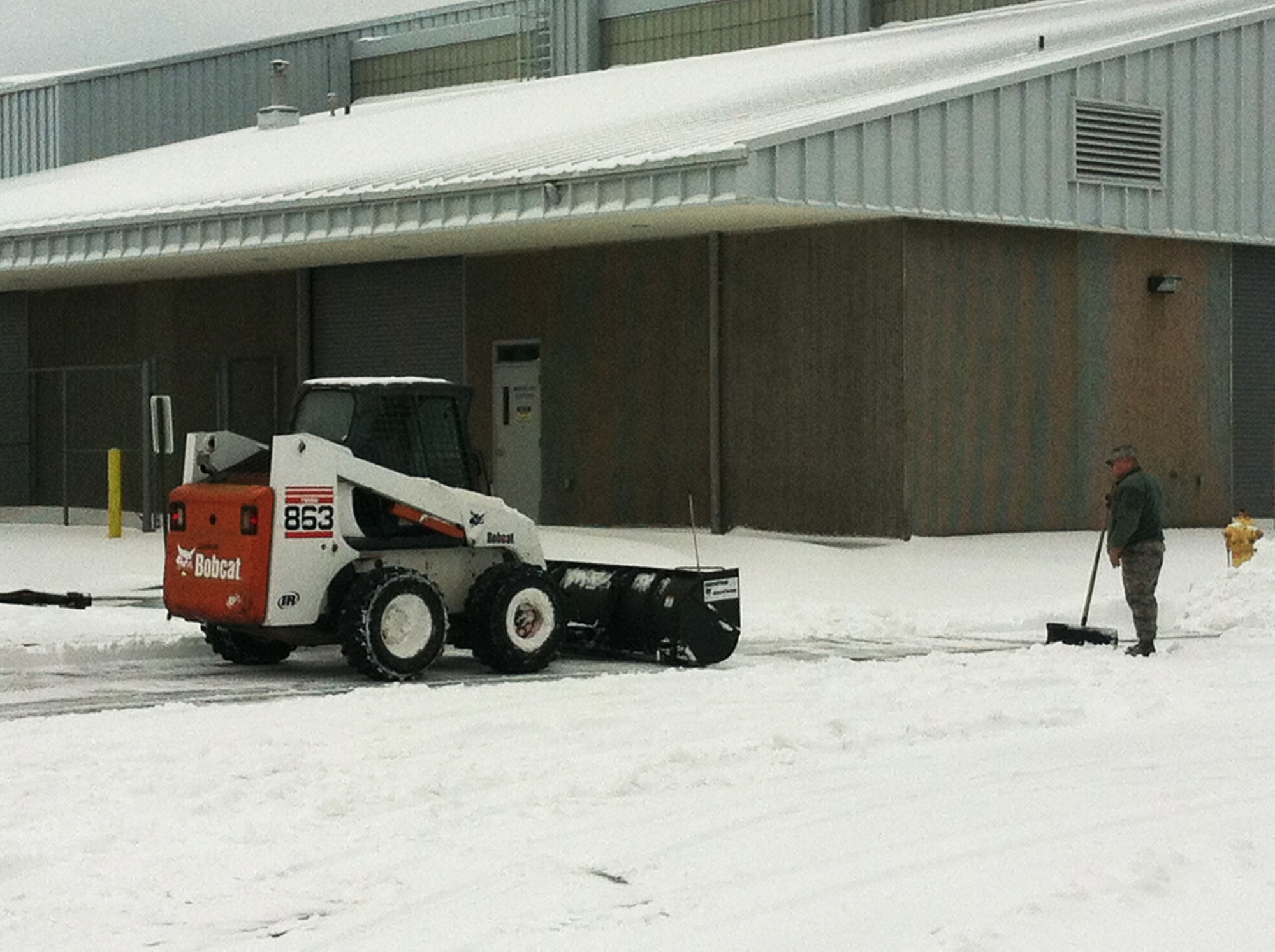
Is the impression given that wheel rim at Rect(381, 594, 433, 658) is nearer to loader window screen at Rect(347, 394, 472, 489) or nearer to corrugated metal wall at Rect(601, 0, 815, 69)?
loader window screen at Rect(347, 394, 472, 489)

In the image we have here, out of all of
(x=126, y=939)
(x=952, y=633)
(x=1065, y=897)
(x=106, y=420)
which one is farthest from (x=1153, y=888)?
(x=106, y=420)

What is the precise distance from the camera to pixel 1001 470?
24.9 metres

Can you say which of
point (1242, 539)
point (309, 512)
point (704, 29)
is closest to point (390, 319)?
point (1242, 539)

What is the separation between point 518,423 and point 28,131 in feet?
78.1

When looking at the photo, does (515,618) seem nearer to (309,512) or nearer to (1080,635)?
(309,512)

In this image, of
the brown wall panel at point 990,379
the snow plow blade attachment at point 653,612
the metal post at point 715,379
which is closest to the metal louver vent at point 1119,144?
the brown wall panel at point 990,379

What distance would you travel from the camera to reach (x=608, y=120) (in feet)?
92.6

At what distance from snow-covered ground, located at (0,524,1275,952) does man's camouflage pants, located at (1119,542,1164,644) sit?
Answer: 293mm

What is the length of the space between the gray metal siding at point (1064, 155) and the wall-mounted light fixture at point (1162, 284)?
1.91 feet

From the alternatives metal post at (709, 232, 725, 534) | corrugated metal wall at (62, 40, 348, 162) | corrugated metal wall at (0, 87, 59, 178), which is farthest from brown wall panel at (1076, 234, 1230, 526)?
corrugated metal wall at (0, 87, 59, 178)

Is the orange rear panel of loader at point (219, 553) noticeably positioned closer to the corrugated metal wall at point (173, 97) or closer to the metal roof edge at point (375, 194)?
the metal roof edge at point (375, 194)

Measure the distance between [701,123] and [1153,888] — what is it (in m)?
17.8

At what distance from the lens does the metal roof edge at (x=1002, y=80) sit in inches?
849

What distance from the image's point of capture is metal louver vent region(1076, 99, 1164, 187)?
24969 millimetres
